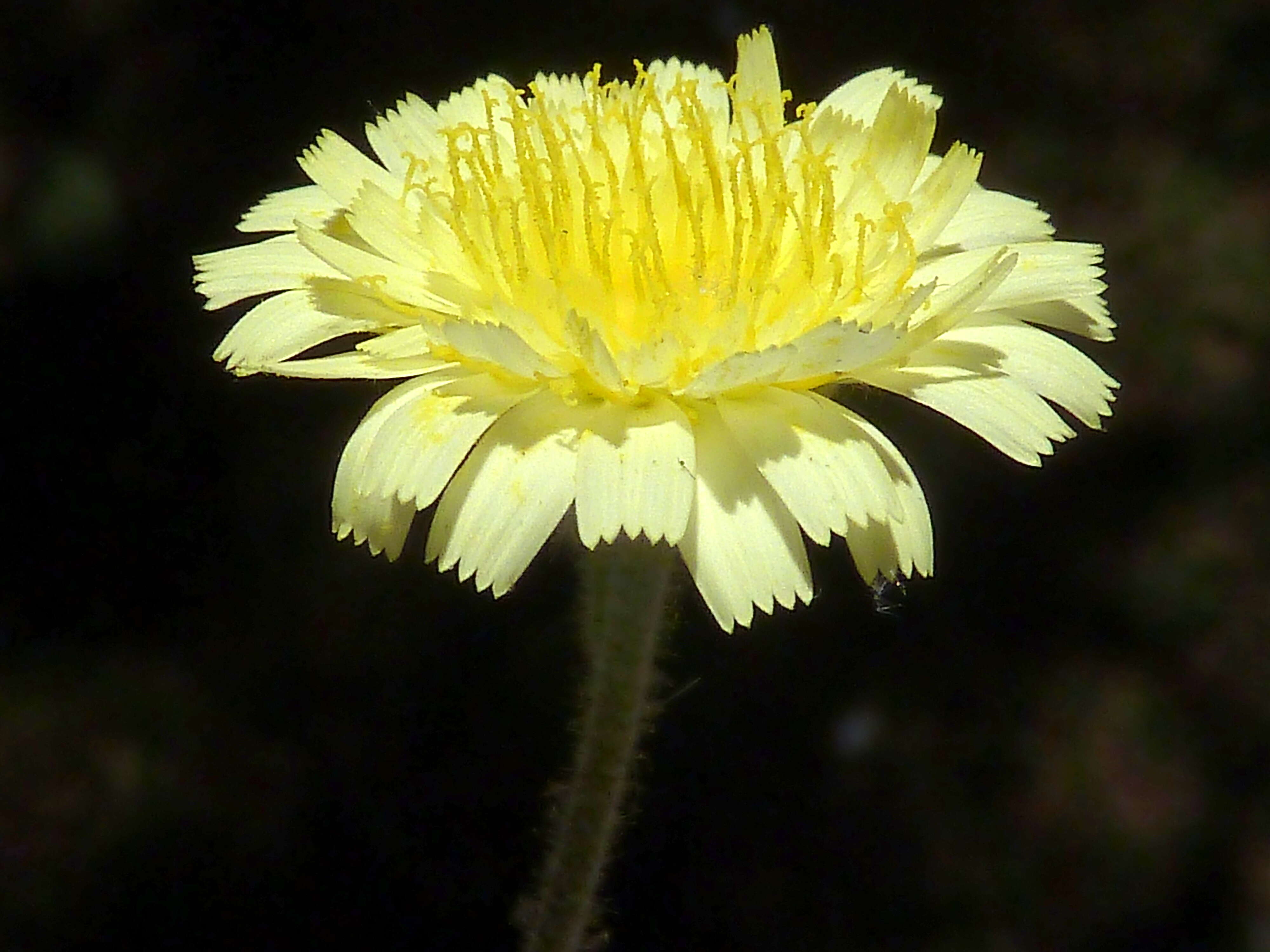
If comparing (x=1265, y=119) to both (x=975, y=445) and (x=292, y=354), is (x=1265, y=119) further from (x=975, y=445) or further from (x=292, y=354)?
(x=292, y=354)

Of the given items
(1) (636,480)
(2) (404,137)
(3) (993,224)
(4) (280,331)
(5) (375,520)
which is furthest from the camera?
(2) (404,137)

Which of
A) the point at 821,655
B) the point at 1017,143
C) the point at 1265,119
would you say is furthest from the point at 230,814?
the point at 1265,119

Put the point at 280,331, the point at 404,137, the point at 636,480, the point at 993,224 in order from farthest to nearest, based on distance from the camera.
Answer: the point at 404,137, the point at 993,224, the point at 280,331, the point at 636,480

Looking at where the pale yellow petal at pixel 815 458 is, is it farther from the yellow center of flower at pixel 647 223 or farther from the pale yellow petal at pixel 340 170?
the pale yellow petal at pixel 340 170

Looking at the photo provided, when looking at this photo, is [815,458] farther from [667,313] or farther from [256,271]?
[256,271]

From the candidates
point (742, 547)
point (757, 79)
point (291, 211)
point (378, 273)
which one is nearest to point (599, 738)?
point (742, 547)

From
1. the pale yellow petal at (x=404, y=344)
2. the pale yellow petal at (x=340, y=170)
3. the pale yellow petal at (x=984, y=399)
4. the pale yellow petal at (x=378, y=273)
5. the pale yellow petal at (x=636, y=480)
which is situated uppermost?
the pale yellow petal at (x=340, y=170)

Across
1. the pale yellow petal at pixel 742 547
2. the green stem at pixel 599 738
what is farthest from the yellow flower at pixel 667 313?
the green stem at pixel 599 738
